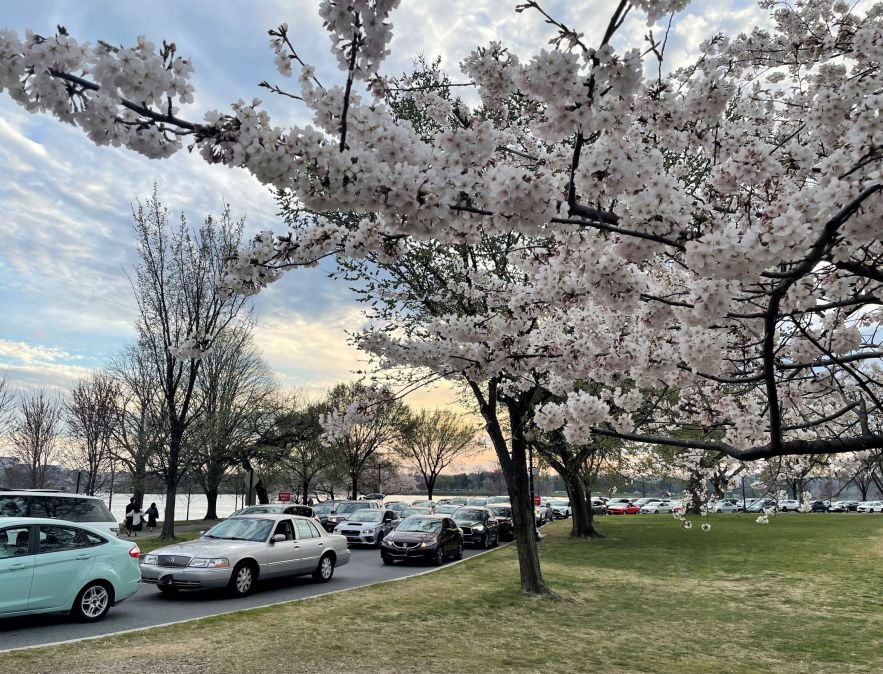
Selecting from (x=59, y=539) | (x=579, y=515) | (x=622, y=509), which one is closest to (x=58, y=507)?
(x=59, y=539)

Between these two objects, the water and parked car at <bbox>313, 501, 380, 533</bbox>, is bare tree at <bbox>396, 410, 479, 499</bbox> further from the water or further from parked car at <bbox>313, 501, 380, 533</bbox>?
parked car at <bbox>313, 501, 380, 533</bbox>

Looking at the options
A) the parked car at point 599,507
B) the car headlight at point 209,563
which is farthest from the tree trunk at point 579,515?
the parked car at point 599,507

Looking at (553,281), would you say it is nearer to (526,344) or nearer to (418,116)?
(526,344)

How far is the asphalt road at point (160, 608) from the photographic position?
8055mm

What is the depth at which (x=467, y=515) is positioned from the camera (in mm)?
24688

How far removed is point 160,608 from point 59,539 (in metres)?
2.27

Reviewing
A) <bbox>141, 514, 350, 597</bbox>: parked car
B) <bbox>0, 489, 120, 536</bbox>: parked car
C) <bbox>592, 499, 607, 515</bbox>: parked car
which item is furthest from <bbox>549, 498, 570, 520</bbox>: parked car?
<bbox>0, 489, 120, 536</bbox>: parked car

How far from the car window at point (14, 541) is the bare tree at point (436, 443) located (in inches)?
2119

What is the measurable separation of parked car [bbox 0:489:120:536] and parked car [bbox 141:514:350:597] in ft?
3.70

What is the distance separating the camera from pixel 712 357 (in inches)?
222

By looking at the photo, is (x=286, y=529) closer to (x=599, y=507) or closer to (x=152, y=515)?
(x=152, y=515)

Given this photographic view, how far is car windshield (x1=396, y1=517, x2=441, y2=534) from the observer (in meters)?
18.3

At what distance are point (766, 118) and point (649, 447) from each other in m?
19.2

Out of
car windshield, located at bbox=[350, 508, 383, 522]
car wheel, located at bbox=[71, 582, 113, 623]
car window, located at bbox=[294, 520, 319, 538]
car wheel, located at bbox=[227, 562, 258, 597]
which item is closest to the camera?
car wheel, located at bbox=[71, 582, 113, 623]
